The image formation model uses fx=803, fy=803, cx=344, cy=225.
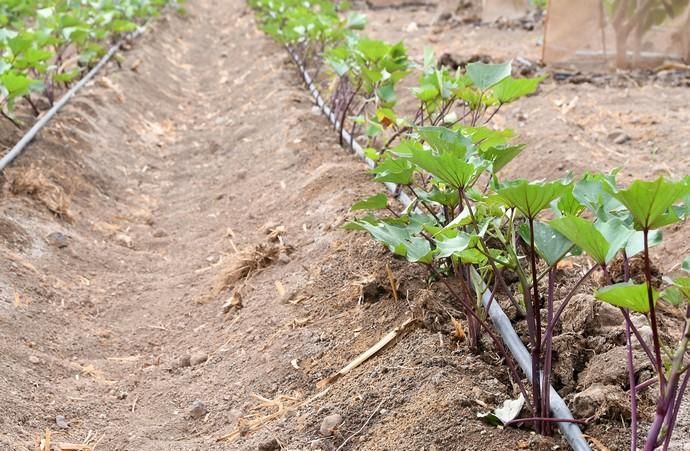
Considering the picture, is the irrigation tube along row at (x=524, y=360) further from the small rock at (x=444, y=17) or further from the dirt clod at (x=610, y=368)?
the small rock at (x=444, y=17)

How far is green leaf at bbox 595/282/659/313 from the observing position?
4.30ft

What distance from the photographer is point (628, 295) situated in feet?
4.37

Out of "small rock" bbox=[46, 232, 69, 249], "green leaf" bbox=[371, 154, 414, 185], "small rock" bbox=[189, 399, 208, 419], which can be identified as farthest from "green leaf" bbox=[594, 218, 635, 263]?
"small rock" bbox=[46, 232, 69, 249]

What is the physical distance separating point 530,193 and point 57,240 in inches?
111

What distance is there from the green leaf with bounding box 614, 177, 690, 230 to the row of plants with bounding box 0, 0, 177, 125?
3644 millimetres

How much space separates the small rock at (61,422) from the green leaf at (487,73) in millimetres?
1646

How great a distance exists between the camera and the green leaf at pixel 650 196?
1273mm

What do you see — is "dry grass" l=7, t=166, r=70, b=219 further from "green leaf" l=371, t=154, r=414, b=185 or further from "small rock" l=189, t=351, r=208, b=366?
"green leaf" l=371, t=154, r=414, b=185

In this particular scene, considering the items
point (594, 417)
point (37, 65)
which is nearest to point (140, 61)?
point (37, 65)

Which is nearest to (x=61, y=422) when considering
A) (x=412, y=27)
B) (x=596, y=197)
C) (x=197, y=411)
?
(x=197, y=411)

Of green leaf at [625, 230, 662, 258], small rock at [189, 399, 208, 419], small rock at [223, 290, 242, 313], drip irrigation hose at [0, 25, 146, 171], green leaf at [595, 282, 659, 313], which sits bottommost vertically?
small rock at [223, 290, 242, 313]

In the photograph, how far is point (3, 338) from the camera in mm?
2779

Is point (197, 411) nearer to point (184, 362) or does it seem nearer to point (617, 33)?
point (184, 362)

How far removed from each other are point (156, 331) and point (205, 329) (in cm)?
24
